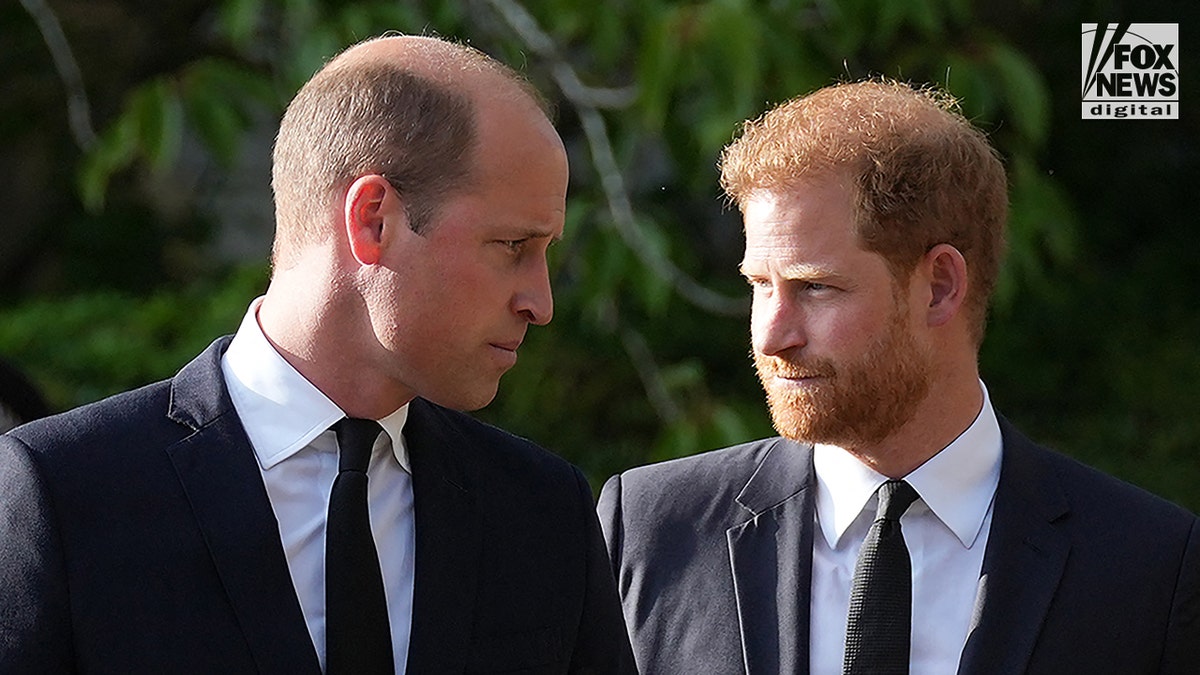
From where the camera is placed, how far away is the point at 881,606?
86.7 inches

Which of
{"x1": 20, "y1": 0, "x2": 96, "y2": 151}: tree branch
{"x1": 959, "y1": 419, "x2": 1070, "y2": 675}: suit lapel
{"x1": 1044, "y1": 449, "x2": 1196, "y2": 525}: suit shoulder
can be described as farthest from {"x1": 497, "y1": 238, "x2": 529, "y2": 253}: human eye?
{"x1": 20, "y1": 0, "x2": 96, "y2": 151}: tree branch

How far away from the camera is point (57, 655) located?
1.75 m

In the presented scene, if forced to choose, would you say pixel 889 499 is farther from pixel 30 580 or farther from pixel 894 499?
pixel 30 580

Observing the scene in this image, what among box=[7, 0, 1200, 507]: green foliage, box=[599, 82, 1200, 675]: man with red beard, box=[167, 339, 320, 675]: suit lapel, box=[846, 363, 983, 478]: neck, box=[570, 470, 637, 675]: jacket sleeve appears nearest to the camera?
box=[167, 339, 320, 675]: suit lapel

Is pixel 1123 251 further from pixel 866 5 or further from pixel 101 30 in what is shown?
pixel 101 30

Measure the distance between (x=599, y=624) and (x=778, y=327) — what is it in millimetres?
470

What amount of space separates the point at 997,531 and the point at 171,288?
428 cm

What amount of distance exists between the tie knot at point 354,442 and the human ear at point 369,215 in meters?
0.19

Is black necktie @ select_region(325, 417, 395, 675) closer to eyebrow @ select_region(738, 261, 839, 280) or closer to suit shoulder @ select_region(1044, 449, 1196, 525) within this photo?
eyebrow @ select_region(738, 261, 839, 280)

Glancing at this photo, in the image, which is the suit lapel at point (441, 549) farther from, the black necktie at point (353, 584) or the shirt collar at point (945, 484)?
the shirt collar at point (945, 484)

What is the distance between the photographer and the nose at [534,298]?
2012 millimetres

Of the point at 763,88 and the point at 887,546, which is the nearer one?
the point at 887,546

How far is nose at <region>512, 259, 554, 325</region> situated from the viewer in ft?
6.60

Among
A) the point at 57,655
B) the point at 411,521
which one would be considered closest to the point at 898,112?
the point at 411,521
